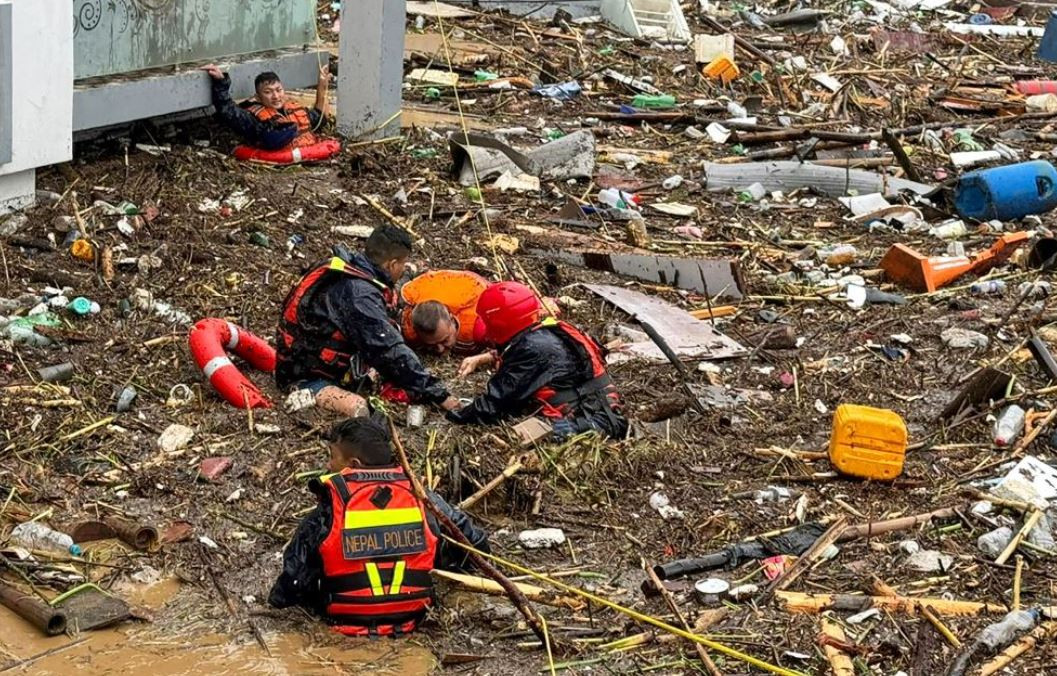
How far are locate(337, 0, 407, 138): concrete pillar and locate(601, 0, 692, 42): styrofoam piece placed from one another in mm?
6447

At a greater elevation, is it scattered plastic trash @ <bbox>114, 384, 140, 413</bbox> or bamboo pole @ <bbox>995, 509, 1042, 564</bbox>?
bamboo pole @ <bbox>995, 509, 1042, 564</bbox>

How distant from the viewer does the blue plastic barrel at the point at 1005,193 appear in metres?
12.1

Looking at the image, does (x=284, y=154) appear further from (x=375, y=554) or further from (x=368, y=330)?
(x=375, y=554)

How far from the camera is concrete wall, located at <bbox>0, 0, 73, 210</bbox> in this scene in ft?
31.4

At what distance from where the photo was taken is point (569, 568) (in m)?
6.41

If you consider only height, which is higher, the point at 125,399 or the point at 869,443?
the point at 869,443

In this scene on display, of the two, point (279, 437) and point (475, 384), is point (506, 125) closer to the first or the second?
point (475, 384)

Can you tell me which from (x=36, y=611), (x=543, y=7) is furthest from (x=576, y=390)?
(x=543, y=7)

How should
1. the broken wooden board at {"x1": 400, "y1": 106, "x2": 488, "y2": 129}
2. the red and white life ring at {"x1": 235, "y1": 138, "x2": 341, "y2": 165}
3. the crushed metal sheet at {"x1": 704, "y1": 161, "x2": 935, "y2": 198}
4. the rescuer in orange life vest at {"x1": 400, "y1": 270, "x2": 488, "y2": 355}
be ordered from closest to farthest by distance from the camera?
the rescuer in orange life vest at {"x1": 400, "y1": 270, "x2": 488, "y2": 355}, the red and white life ring at {"x1": 235, "y1": 138, "x2": 341, "y2": 165}, the crushed metal sheet at {"x1": 704, "y1": 161, "x2": 935, "y2": 198}, the broken wooden board at {"x1": 400, "y1": 106, "x2": 488, "y2": 129}

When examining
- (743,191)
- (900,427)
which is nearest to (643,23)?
(743,191)

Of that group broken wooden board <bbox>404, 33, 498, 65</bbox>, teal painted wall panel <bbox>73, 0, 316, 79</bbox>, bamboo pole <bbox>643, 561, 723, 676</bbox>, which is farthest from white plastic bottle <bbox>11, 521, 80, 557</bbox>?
broken wooden board <bbox>404, 33, 498, 65</bbox>

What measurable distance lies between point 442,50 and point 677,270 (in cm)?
705

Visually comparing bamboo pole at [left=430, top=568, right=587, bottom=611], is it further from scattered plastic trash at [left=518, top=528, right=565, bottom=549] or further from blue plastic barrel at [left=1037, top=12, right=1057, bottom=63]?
blue plastic barrel at [left=1037, top=12, right=1057, bottom=63]

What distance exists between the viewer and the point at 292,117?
463 inches
